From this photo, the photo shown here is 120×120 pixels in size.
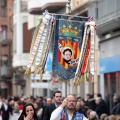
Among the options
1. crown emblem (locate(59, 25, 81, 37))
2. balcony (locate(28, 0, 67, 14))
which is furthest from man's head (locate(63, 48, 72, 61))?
balcony (locate(28, 0, 67, 14))

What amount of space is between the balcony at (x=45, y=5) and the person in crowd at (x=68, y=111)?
26265 mm

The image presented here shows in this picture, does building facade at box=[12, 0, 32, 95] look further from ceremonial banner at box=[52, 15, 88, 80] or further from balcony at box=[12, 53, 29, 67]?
ceremonial banner at box=[52, 15, 88, 80]

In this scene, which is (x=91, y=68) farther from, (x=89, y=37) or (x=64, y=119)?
(x=64, y=119)

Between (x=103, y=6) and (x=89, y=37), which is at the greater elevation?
(x=103, y=6)

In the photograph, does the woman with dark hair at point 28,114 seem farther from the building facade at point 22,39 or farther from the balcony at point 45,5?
the building facade at point 22,39

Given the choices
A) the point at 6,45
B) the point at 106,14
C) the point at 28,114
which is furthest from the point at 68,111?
the point at 6,45

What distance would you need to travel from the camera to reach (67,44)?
13789 mm

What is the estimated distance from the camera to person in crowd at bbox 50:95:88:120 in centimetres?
949

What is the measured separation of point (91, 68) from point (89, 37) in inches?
32.2

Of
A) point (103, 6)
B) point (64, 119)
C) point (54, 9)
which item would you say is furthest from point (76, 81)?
point (54, 9)

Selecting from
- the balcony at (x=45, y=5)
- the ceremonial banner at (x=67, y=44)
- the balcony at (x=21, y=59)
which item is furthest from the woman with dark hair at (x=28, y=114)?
the balcony at (x=21, y=59)

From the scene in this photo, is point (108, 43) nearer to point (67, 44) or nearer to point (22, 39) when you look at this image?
point (67, 44)

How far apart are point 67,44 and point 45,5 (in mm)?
23516

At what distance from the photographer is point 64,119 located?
9.64 meters
